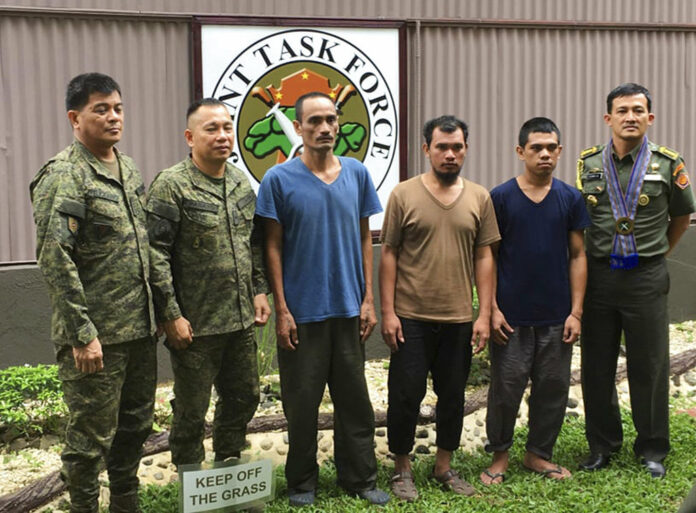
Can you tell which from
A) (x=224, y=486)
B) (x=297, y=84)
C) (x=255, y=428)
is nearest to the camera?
(x=224, y=486)

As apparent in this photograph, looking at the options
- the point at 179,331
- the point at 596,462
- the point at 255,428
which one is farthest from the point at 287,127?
the point at 596,462

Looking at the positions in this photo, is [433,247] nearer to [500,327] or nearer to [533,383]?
[500,327]

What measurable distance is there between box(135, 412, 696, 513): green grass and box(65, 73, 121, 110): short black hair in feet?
7.08

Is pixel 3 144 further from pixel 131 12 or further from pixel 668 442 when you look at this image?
pixel 668 442

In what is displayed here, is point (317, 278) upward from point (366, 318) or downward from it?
upward

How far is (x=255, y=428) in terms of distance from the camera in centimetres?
564

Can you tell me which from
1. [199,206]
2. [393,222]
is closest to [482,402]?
[393,222]

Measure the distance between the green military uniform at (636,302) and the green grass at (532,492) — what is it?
0.20 meters

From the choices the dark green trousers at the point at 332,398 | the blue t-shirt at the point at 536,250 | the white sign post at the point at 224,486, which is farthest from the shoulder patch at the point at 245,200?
the blue t-shirt at the point at 536,250

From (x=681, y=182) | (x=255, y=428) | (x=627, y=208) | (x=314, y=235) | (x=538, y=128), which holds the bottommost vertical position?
(x=255, y=428)

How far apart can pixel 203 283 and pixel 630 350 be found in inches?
99.4

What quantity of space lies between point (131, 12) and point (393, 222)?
3.17 m

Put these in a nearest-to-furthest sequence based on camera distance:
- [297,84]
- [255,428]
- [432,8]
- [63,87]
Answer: [255,428], [63,87], [297,84], [432,8]

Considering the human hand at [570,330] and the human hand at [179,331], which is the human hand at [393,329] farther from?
the human hand at [179,331]
